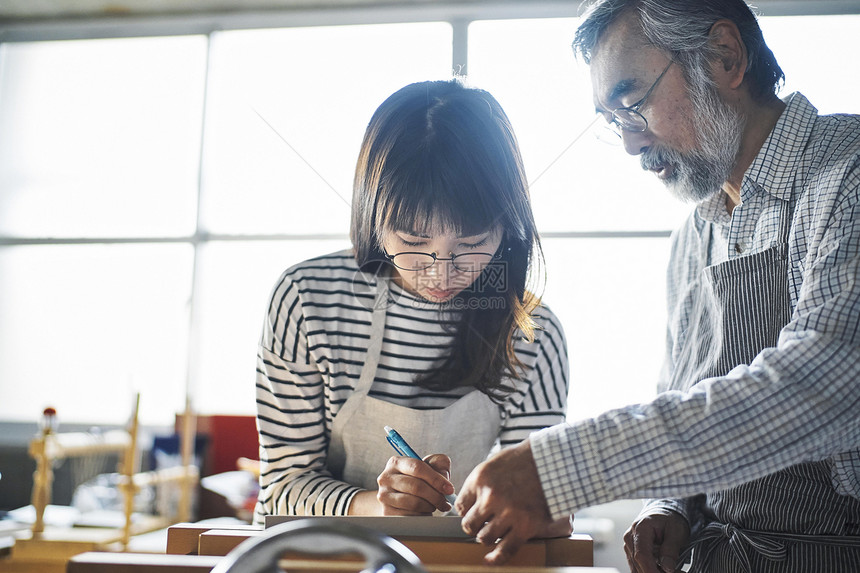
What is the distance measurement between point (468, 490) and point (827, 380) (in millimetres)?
363

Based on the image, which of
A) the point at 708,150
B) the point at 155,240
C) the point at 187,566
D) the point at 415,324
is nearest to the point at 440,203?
the point at 415,324

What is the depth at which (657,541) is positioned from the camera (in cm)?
100

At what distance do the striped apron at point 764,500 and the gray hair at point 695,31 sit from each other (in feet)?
0.84

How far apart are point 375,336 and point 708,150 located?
56 cm

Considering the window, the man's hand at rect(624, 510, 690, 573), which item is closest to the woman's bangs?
the man's hand at rect(624, 510, 690, 573)

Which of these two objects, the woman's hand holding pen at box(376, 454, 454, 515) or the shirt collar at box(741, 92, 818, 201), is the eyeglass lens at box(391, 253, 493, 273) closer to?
the woman's hand holding pen at box(376, 454, 454, 515)

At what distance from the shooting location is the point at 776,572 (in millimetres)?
890

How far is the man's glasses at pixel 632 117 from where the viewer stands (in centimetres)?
104

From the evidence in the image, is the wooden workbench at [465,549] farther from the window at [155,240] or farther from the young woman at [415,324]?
the window at [155,240]

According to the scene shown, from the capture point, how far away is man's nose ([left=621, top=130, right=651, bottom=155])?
1077mm

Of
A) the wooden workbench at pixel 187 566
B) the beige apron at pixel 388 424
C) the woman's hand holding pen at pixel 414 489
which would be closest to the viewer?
the wooden workbench at pixel 187 566

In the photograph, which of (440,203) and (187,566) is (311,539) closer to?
(187,566)

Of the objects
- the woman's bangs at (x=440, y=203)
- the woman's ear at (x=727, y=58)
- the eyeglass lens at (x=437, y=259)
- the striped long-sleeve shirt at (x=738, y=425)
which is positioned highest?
the woman's ear at (x=727, y=58)

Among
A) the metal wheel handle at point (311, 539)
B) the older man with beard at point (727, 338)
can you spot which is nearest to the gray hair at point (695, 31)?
the older man with beard at point (727, 338)
